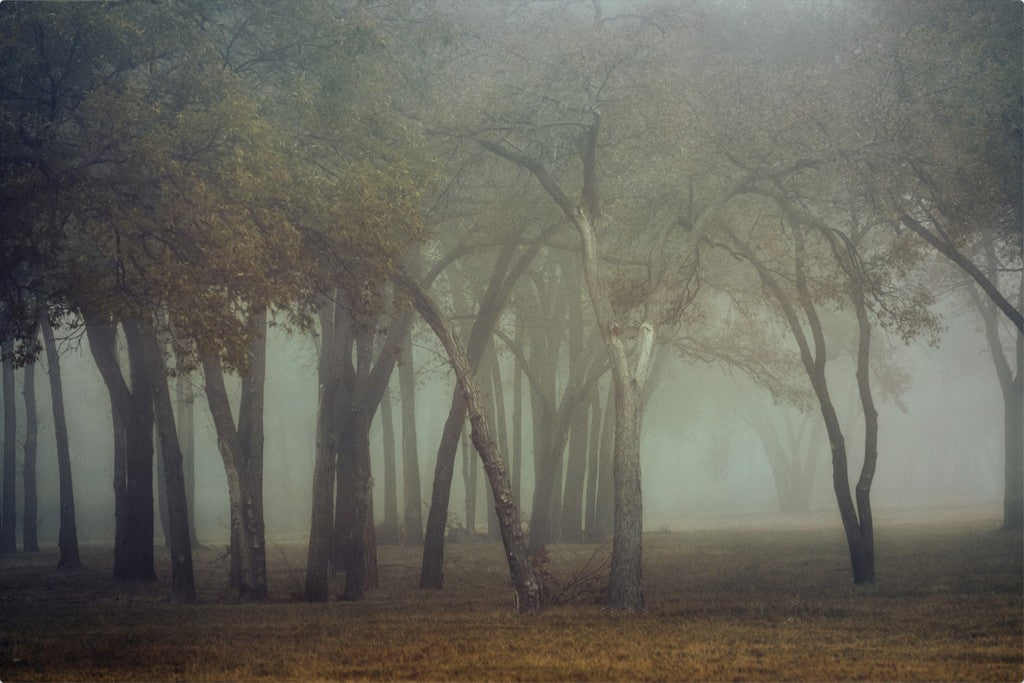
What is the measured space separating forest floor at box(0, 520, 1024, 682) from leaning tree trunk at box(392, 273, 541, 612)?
0.44 meters

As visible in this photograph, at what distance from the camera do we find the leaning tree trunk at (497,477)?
14.3 meters

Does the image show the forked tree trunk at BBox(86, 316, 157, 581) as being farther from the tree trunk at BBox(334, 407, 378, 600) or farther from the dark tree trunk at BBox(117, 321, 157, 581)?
the tree trunk at BBox(334, 407, 378, 600)

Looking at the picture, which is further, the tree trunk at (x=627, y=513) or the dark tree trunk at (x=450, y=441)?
the dark tree trunk at (x=450, y=441)

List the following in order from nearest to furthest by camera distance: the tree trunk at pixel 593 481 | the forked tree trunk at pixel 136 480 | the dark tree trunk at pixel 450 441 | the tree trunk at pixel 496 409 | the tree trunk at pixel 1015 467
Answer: the dark tree trunk at pixel 450 441 < the forked tree trunk at pixel 136 480 < the tree trunk at pixel 1015 467 < the tree trunk at pixel 593 481 < the tree trunk at pixel 496 409

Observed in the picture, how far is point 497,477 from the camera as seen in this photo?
1461 cm

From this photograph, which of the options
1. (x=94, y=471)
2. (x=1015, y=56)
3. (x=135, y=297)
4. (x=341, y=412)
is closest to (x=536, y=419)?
(x=341, y=412)

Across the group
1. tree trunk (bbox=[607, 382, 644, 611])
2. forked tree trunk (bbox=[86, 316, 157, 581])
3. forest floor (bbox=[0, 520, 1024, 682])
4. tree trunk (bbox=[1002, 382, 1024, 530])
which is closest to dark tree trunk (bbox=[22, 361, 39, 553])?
forest floor (bbox=[0, 520, 1024, 682])

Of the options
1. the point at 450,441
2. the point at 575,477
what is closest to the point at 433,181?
the point at 450,441

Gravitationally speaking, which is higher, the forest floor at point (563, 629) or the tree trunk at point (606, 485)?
the tree trunk at point (606, 485)

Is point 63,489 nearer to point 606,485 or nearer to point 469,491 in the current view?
point 469,491

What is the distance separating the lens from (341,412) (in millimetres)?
19344

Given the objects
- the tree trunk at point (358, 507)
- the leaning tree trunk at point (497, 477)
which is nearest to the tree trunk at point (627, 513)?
the leaning tree trunk at point (497, 477)

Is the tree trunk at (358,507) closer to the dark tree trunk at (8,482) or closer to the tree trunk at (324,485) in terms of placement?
the tree trunk at (324,485)

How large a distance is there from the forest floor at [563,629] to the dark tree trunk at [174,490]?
21.8 inches
